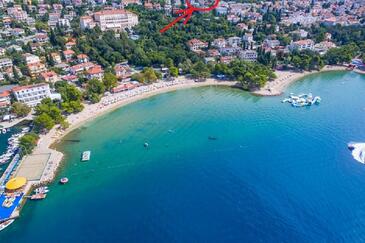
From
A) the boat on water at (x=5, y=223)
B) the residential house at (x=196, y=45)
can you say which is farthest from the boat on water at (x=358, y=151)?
the residential house at (x=196, y=45)

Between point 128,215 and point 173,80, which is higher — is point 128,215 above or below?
below

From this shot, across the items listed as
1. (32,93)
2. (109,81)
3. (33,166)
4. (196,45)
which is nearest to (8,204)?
(33,166)

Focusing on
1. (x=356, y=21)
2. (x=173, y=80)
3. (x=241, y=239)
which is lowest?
(x=241, y=239)

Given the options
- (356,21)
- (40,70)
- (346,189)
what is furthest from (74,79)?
(356,21)

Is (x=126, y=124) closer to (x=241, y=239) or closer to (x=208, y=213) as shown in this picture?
(x=208, y=213)

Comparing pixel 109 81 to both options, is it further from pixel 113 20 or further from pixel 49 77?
pixel 113 20
